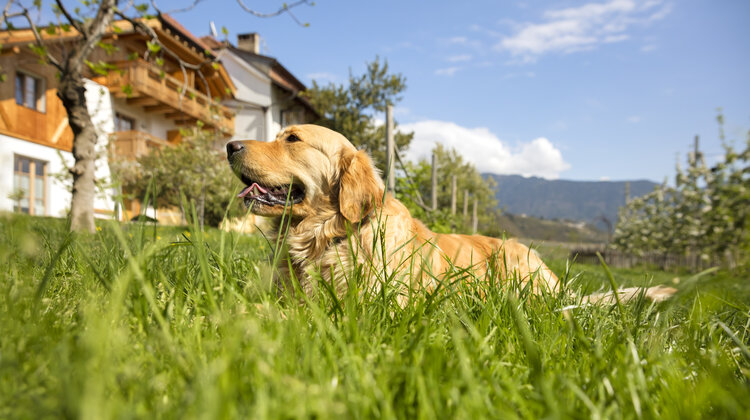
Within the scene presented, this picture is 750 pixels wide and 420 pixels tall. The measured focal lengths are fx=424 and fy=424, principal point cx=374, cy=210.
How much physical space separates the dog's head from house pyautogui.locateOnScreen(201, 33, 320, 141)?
3021 centimetres

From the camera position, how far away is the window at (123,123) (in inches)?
980

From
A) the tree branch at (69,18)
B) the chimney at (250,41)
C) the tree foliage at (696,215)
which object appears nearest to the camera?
the tree branch at (69,18)

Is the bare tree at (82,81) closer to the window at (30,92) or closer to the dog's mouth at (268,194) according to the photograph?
the dog's mouth at (268,194)

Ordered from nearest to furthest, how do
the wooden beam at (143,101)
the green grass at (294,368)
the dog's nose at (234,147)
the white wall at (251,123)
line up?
the green grass at (294,368) → the dog's nose at (234,147) → the wooden beam at (143,101) → the white wall at (251,123)

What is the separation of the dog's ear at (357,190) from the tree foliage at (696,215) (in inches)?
468

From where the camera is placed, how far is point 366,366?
1074mm

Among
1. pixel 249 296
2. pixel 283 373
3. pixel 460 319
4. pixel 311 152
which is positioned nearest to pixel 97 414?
pixel 283 373

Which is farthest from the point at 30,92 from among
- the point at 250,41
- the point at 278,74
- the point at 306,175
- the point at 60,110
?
the point at 306,175

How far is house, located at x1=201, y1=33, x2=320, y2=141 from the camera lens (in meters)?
32.8

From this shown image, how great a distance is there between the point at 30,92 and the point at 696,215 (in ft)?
110

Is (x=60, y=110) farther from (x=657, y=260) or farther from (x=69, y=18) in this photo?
(x=657, y=260)

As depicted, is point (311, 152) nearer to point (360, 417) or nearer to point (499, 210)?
point (360, 417)

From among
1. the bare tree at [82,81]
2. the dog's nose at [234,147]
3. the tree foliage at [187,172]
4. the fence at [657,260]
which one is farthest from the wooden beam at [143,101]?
the fence at [657,260]

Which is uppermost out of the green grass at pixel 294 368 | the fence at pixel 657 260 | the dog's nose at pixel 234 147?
the dog's nose at pixel 234 147
